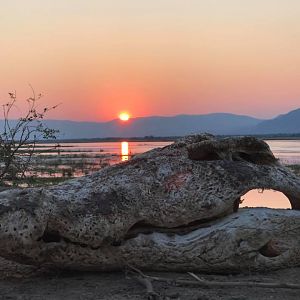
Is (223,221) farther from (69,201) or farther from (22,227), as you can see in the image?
(22,227)

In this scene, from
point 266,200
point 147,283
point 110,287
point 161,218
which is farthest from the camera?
point 266,200

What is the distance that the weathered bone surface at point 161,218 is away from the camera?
7.32m

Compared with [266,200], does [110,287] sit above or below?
above

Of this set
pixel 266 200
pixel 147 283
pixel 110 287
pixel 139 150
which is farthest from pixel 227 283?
pixel 139 150

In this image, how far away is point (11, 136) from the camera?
656 inches

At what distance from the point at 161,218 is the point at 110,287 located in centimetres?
116

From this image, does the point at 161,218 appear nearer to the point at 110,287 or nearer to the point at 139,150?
the point at 110,287

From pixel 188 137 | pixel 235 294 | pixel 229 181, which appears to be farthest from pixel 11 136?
pixel 235 294

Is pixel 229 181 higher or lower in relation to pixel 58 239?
higher

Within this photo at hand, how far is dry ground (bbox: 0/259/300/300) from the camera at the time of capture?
6.85 meters

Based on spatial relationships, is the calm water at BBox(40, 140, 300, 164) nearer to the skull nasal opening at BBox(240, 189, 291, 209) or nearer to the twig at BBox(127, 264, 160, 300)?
the skull nasal opening at BBox(240, 189, 291, 209)

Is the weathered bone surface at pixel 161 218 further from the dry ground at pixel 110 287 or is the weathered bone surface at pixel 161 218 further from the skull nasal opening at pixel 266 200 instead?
the skull nasal opening at pixel 266 200

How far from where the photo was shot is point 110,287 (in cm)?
723

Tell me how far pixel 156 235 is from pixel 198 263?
2.21ft
